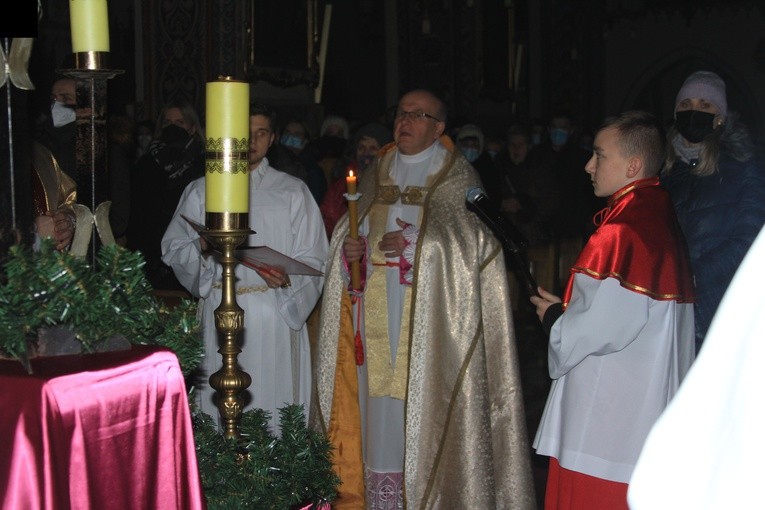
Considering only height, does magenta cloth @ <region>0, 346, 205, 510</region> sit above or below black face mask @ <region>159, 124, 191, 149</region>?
below

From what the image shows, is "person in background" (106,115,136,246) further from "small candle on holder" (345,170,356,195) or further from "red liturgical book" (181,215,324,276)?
"small candle on holder" (345,170,356,195)

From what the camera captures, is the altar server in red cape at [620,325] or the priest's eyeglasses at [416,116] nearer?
the altar server in red cape at [620,325]

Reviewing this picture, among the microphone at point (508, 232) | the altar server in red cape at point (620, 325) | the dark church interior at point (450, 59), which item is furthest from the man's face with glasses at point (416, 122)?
the altar server in red cape at point (620, 325)

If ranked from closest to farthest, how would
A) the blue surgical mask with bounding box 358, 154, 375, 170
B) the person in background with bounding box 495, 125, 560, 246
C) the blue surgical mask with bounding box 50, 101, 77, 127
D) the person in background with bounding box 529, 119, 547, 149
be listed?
the blue surgical mask with bounding box 50, 101, 77, 127 → the blue surgical mask with bounding box 358, 154, 375, 170 → the person in background with bounding box 495, 125, 560, 246 → the person in background with bounding box 529, 119, 547, 149

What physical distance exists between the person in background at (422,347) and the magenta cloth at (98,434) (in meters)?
2.24

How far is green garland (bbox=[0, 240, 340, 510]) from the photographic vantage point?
185 centimetres

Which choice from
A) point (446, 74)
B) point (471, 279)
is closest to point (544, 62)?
point (446, 74)

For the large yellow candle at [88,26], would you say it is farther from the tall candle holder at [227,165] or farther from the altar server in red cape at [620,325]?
the altar server in red cape at [620,325]

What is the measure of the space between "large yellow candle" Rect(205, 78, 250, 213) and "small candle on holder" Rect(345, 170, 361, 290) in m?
1.46

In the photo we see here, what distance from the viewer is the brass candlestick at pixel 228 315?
7.34 ft

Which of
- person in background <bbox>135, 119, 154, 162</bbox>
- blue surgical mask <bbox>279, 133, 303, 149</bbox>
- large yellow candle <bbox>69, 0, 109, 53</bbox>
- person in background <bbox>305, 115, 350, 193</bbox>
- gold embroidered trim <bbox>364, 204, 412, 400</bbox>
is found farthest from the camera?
person in background <bbox>305, 115, 350, 193</bbox>

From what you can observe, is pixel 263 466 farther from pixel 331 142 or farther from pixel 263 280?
pixel 331 142

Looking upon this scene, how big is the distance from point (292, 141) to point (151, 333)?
6.27m

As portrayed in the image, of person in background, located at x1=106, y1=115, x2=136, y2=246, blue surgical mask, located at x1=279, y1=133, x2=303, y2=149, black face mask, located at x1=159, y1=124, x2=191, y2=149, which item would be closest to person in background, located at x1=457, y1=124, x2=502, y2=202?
blue surgical mask, located at x1=279, y1=133, x2=303, y2=149
